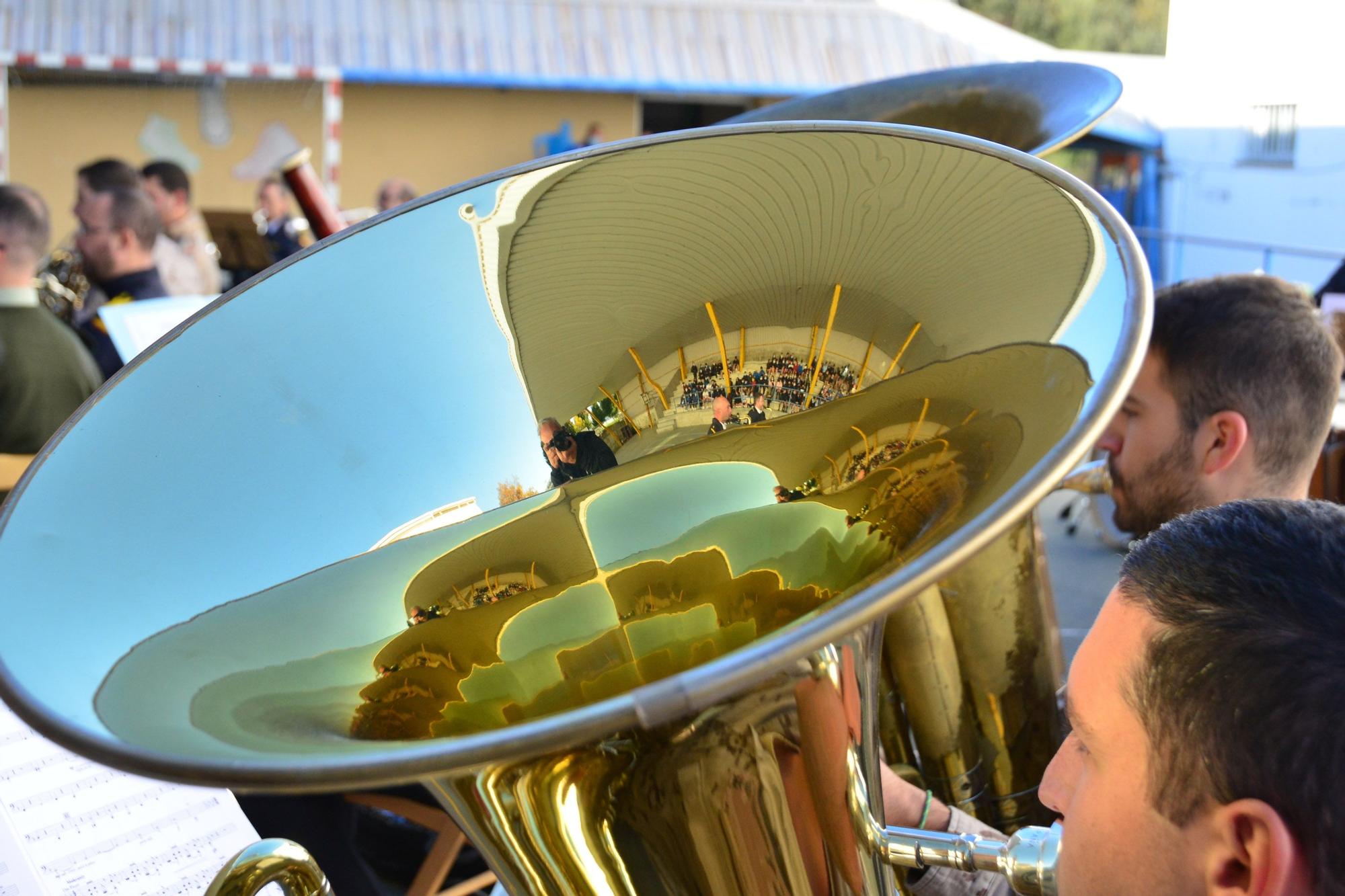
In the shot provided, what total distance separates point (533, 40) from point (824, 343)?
9343 millimetres

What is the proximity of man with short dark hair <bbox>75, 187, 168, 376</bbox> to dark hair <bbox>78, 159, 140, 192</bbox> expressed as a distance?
22 centimetres

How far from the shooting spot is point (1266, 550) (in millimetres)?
708

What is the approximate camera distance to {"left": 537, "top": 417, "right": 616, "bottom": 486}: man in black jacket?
1.02 metres

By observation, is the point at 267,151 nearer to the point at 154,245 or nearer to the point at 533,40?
the point at 533,40

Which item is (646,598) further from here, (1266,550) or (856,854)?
(1266,550)

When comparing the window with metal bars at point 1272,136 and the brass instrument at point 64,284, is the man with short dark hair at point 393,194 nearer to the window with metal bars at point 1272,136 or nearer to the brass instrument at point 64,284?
the brass instrument at point 64,284

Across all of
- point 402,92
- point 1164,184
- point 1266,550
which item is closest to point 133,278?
point 1266,550

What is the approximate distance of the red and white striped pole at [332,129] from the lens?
8.92m

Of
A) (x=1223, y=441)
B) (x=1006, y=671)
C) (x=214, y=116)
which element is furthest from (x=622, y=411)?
(x=214, y=116)

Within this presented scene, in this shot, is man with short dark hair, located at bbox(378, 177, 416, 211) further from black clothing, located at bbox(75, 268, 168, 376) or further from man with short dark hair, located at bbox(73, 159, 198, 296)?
black clothing, located at bbox(75, 268, 168, 376)

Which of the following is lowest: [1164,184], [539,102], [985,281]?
[1164,184]

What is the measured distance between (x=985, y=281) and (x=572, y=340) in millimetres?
378

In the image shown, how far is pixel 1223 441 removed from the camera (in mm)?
1460

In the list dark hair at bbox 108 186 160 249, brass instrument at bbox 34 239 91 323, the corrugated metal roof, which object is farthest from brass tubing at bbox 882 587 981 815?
the corrugated metal roof
